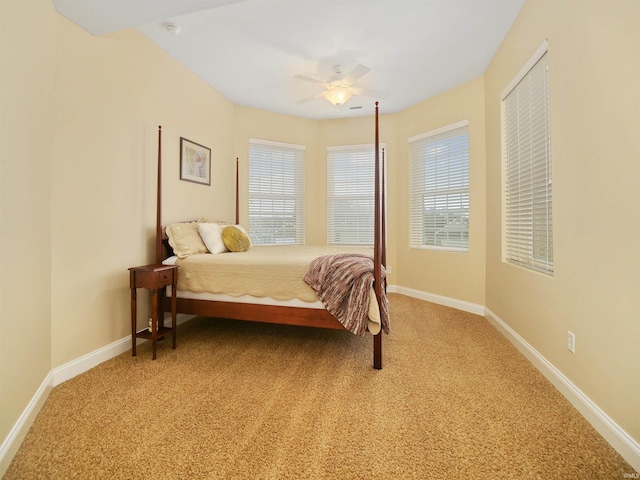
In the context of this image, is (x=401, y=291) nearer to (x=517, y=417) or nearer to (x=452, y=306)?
(x=452, y=306)

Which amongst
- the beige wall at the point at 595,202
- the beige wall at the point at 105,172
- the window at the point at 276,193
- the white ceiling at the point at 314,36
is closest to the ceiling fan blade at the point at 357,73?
the white ceiling at the point at 314,36

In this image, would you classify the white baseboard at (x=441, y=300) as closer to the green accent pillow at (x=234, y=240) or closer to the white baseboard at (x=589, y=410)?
the white baseboard at (x=589, y=410)

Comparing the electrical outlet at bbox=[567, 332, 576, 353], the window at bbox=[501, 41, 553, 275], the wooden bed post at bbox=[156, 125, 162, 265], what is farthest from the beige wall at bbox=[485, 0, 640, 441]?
the wooden bed post at bbox=[156, 125, 162, 265]

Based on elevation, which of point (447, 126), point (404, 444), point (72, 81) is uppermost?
point (447, 126)

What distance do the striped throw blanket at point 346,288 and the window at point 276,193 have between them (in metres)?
2.34

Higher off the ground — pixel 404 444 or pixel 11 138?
pixel 11 138

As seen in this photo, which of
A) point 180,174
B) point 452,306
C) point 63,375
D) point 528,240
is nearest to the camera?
point 63,375

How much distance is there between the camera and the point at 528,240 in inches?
95.2

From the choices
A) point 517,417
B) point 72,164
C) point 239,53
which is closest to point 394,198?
point 239,53

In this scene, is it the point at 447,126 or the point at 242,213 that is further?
the point at 242,213

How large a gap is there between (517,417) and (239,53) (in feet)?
12.1

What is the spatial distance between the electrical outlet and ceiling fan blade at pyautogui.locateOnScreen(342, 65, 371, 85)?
8.56ft

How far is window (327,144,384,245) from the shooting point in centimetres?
470

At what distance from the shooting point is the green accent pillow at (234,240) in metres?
3.07
